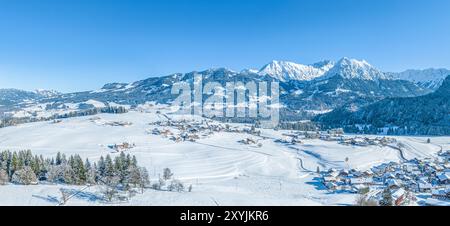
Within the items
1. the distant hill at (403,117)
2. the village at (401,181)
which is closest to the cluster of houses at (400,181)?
the village at (401,181)

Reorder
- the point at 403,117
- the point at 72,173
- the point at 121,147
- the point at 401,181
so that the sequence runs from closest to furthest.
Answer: the point at 72,173, the point at 401,181, the point at 121,147, the point at 403,117

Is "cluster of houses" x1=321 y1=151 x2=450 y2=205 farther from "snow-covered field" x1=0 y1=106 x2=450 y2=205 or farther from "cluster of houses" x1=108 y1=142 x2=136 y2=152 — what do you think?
"cluster of houses" x1=108 y1=142 x2=136 y2=152

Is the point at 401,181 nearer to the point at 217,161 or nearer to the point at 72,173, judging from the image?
the point at 217,161

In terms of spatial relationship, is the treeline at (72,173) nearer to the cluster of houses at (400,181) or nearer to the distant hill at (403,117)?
the cluster of houses at (400,181)

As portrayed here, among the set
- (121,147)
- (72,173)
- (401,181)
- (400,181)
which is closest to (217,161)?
(121,147)

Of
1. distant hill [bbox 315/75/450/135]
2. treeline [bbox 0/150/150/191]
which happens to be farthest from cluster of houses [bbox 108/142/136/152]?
distant hill [bbox 315/75/450/135]
